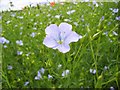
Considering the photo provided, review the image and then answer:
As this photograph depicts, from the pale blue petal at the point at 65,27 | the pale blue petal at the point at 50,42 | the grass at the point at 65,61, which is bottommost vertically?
the grass at the point at 65,61

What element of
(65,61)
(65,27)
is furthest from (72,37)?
(65,61)

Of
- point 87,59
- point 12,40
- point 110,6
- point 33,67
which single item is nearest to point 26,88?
point 33,67

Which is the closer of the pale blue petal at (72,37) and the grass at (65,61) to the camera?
the pale blue petal at (72,37)

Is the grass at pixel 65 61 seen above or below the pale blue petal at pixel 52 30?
below

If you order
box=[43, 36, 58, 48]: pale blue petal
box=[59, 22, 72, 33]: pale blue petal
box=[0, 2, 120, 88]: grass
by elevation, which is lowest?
box=[0, 2, 120, 88]: grass

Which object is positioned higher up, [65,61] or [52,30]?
[52,30]

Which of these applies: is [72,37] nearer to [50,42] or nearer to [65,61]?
[50,42]
